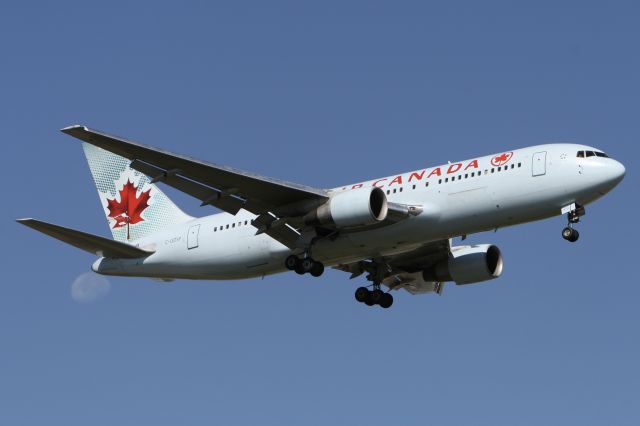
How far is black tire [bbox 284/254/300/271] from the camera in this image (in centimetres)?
4100

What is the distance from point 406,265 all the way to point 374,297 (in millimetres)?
1740

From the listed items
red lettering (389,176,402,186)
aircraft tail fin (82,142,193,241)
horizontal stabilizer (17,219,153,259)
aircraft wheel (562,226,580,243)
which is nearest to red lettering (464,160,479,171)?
red lettering (389,176,402,186)

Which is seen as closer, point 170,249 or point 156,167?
point 156,167

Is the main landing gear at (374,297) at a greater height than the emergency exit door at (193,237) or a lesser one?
lesser

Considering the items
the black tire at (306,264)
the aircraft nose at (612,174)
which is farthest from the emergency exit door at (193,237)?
the aircraft nose at (612,174)

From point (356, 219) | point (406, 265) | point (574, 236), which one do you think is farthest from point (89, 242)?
point (574, 236)

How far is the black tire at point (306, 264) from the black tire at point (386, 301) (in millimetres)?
5599

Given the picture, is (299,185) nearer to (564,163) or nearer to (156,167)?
(156,167)

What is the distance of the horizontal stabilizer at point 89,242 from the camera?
4003 centimetres

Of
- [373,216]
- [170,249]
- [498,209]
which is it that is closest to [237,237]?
[170,249]

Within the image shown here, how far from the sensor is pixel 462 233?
39.2m

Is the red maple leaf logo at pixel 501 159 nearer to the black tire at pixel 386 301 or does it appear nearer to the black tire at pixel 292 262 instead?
the black tire at pixel 292 262

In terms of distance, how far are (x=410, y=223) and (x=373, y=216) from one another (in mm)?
1383

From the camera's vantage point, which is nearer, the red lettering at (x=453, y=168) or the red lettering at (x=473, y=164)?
the red lettering at (x=473, y=164)
